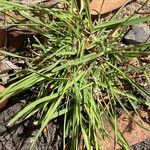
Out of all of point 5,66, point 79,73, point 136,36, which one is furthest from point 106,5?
point 5,66

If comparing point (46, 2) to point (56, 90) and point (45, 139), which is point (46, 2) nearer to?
point (56, 90)

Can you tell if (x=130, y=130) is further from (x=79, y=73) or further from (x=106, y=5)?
(x=106, y=5)

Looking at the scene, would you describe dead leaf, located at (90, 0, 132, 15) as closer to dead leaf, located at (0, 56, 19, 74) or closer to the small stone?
the small stone

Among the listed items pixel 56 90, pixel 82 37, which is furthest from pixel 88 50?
pixel 56 90

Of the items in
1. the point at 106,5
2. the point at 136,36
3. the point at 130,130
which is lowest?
the point at 130,130

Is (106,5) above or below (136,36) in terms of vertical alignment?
above

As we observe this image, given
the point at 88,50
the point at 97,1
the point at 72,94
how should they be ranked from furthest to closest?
the point at 97,1
the point at 88,50
the point at 72,94

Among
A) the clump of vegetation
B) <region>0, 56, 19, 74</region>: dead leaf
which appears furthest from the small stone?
<region>0, 56, 19, 74</region>: dead leaf
